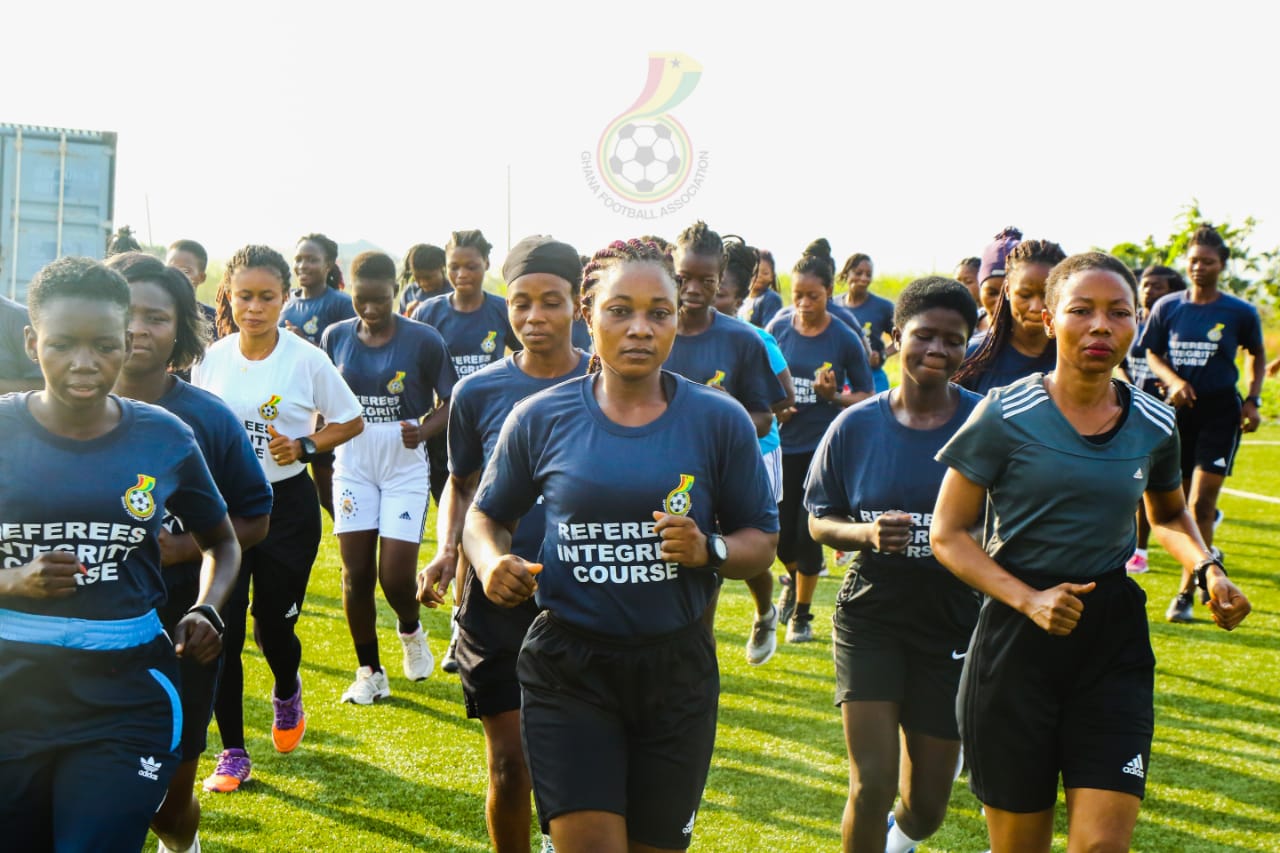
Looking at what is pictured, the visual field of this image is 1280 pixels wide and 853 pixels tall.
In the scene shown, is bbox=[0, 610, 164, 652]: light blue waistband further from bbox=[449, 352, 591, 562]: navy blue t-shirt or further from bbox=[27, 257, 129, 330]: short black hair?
bbox=[449, 352, 591, 562]: navy blue t-shirt

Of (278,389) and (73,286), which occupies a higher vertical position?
(73,286)

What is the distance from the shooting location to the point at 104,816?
3254 millimetres

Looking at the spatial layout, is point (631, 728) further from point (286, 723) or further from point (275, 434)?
point (286, 723)

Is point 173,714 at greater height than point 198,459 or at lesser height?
lesser

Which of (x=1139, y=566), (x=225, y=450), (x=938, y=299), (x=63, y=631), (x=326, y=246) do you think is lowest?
(x=1139, y=566)

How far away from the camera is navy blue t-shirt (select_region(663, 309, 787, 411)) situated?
6.74 m

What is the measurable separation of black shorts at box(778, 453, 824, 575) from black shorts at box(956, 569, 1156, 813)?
4.69m

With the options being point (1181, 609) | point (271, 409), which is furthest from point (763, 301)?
point (271, 409)

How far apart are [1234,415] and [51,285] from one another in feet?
29.4

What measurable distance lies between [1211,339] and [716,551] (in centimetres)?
801

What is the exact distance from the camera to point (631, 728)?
3596 millimetres

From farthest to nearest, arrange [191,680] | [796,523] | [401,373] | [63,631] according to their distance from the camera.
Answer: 1. [796,523]
2. [401,373]
3. [191,680]
4. [63,631]

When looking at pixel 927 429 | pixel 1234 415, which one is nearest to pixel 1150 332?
pixel 1234 415

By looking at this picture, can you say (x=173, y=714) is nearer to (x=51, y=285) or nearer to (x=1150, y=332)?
(x=51, y=285)
